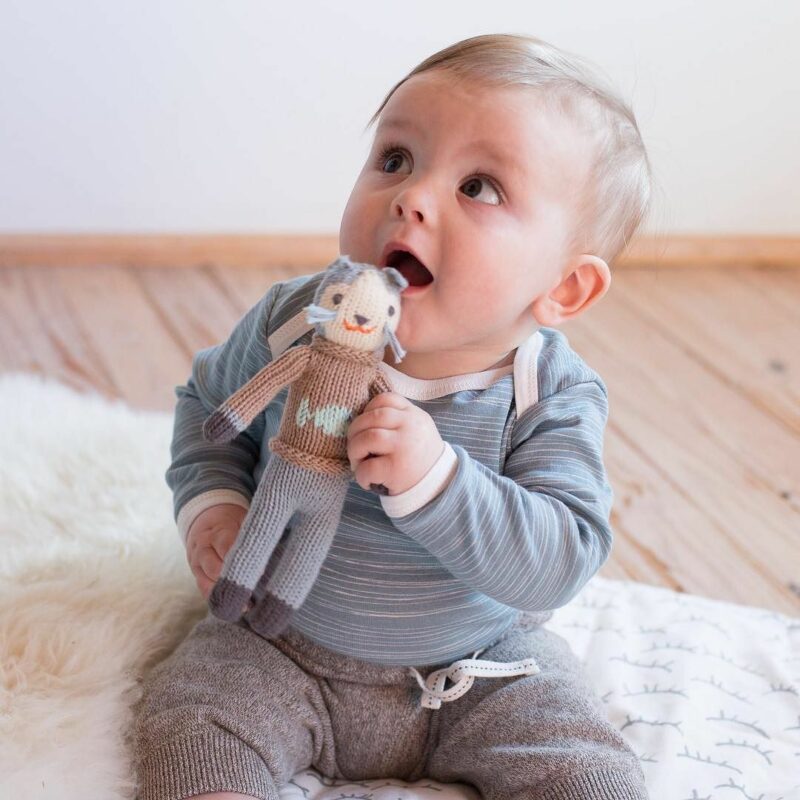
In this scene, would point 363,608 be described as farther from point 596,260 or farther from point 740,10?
point 740,10

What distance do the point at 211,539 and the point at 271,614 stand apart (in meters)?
0.14

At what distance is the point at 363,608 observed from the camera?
87 cm

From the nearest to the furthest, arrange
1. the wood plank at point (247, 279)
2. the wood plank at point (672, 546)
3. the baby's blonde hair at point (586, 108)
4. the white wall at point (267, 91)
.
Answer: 1. the baby's blonde hair at point (586, 108)
2. the wood plank at point (672, 546)
3. the white wall at point (267, 91)
4. the wood plank at point (247, 279)

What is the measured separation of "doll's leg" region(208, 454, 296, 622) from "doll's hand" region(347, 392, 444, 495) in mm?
52

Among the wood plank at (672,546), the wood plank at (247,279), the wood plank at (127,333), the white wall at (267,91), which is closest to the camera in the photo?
the wood plank at (672,546)

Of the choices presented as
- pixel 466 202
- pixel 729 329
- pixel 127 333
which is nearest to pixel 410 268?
pixel 466 202

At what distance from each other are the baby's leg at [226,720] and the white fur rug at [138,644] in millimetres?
29

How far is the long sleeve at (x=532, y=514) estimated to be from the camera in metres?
0.76

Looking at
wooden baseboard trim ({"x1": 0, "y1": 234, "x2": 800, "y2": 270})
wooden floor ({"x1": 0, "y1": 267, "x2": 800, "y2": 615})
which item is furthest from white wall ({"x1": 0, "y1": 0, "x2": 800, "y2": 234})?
wooden floor ({"x1": 0, "y1": 267, "x2": 800, "y2": 615})

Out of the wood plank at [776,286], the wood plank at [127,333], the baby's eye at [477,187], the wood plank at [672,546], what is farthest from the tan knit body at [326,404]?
the wood plank at [776,286]

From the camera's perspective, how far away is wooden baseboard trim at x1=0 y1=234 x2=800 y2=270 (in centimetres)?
191

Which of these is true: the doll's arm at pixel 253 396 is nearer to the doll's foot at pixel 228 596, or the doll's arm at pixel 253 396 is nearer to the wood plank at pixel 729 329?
the doll's foot at pixel 228 596

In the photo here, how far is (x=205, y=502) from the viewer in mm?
899

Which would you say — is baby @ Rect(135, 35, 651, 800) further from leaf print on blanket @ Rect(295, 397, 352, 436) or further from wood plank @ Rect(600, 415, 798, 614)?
wood plank @ Rect(600, 415, 798, 614)
